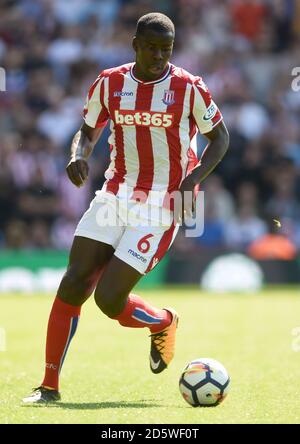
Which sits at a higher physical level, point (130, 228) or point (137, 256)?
point (130, 228)

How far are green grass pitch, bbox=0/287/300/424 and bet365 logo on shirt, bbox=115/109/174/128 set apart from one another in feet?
6.41

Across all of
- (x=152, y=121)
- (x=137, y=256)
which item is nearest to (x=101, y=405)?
(x=137, y=256)

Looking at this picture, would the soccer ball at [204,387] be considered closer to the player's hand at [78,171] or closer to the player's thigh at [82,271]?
the player's thigh at [82,271]

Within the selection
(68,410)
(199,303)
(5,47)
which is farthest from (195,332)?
(5,47)

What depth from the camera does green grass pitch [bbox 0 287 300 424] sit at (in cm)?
649

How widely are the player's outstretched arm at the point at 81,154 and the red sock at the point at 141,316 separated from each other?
0.97 m

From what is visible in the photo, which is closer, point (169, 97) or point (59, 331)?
point (59, 331)

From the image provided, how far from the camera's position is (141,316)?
7613 mm

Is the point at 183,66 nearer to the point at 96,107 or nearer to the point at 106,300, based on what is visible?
the point at 96,107

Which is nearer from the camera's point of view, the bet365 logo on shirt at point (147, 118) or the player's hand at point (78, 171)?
the player's hand at point (78, 171)

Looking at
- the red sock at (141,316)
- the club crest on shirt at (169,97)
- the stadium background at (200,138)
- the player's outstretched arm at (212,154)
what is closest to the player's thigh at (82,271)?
the red sock at (141,316)

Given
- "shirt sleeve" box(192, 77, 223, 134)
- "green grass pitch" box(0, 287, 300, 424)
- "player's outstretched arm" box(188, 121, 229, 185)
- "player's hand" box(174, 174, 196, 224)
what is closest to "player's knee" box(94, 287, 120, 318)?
"green grass pitch" box(0, 287, 300, 424)

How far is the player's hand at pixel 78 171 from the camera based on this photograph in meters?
7.28

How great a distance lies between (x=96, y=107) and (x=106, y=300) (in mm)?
1461
